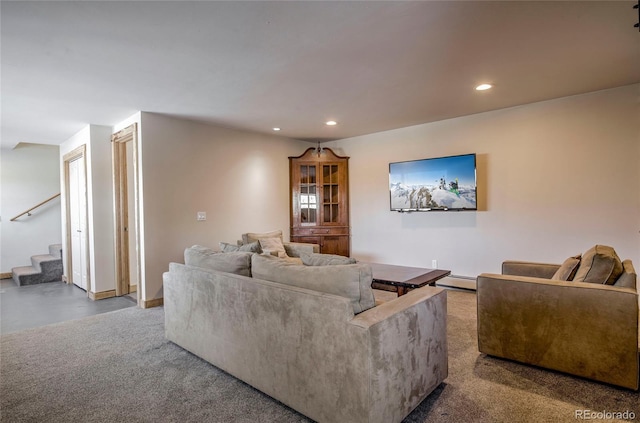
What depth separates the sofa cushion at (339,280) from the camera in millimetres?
1769

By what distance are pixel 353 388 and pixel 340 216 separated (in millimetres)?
4251

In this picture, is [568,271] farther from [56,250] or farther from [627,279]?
[56,250]

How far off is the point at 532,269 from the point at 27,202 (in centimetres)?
825

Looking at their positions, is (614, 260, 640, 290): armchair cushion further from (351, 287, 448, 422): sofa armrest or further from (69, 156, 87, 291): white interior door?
(69, 156, 87, 291): white interior door

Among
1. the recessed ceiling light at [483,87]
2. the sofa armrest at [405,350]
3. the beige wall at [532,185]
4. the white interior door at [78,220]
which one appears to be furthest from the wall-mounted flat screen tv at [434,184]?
the white interior door at [78,220]

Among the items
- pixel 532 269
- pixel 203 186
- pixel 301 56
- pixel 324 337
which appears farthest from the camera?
pixel 203 186

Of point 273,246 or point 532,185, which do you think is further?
point 273,246

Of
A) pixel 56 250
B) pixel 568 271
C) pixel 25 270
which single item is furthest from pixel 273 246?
pixel 25 270

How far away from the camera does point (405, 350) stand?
1769 mm

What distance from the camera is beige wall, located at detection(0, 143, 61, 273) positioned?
619 cm

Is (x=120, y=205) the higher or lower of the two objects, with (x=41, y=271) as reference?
higher

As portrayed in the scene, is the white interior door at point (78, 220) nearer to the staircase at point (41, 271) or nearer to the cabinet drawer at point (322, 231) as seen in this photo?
the staircase at point (41, 271)

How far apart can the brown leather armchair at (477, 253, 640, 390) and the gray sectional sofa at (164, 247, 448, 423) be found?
24.6 inches

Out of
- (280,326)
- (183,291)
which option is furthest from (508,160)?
(183,291)
